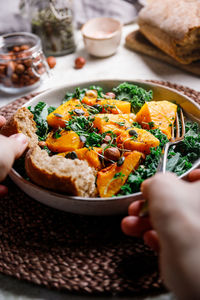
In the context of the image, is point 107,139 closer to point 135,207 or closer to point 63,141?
point 63,141

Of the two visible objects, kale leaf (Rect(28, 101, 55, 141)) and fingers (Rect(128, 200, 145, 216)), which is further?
kale leaf (Rect(28, 101, 55, 141))

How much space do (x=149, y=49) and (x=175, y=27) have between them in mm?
507

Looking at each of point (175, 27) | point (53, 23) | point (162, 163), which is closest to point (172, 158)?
point (162, 163)

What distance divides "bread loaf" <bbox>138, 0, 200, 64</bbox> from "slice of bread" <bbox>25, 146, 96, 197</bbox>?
213cm

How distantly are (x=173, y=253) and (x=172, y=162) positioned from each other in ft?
2.96

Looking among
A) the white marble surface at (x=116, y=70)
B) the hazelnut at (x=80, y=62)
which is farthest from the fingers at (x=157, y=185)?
the hazelnut at (x=80, y=62)

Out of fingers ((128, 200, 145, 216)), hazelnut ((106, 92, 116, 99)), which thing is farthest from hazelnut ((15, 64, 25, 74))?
fingers ((128, 200, 145, 216))

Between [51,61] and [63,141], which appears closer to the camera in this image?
[63,141]

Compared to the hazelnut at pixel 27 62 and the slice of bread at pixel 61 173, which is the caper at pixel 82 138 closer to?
the slice of bread at pixel 61 173

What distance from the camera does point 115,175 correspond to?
190 centimetres

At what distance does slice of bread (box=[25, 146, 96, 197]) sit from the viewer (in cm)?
173

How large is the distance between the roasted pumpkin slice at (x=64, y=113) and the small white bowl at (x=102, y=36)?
1.53 meters

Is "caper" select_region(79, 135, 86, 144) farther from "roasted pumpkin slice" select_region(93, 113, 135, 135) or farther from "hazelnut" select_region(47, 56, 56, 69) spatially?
"hazelnut" select_region(47, 56, 56, 69)

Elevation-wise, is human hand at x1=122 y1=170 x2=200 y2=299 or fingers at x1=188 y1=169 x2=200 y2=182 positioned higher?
human hand at x1=122 y1=170 x2=200 y2=299
